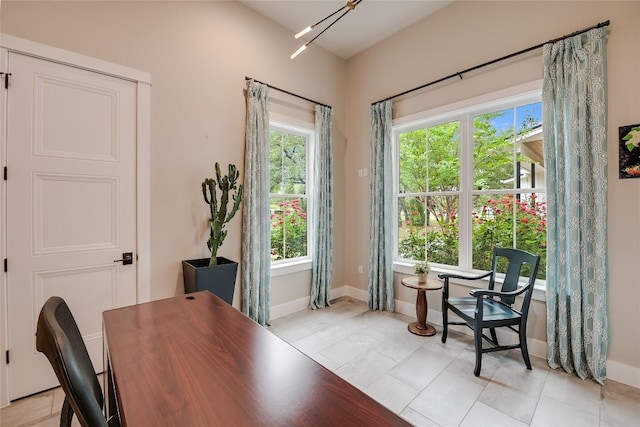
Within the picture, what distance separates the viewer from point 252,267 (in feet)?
9.90

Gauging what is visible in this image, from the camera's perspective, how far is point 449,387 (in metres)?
A: 2.09

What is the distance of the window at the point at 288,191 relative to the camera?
11.6ft


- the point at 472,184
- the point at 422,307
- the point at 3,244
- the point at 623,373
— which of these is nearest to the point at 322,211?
the point at 422,307

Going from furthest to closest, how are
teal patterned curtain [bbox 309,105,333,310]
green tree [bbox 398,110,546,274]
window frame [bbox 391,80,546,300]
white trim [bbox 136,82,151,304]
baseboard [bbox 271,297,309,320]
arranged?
1. teal patterned curtain [bbox 309,105,333,310]
2. baseboard [bbox 271,297,309,320]
3. green tree [bbox 398,110,546,274]
4. window frame [bbox 391,80,546,300]
5. white trim [bbox 136,82,151,304]

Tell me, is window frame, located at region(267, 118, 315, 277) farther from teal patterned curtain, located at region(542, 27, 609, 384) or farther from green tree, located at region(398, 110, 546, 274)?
teal patterned curtain, located at region(542, 27, 609, 384)

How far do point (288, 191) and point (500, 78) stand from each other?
2.55 m

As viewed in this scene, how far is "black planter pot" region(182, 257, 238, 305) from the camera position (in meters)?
2.43

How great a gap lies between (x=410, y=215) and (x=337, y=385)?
3.00m

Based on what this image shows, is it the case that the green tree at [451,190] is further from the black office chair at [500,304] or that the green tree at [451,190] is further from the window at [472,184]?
the black office chair at [500,304]

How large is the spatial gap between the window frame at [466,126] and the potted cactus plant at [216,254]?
2.05m

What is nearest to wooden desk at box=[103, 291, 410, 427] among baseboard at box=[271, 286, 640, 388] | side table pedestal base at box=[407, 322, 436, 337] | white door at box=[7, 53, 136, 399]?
white door at box=[7, 53, 136, 399]

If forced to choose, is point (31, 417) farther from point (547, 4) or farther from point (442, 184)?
point (547, 4)

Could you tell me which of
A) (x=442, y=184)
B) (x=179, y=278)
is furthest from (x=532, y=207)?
(x=179, y=278)

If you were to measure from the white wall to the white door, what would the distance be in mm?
2701
